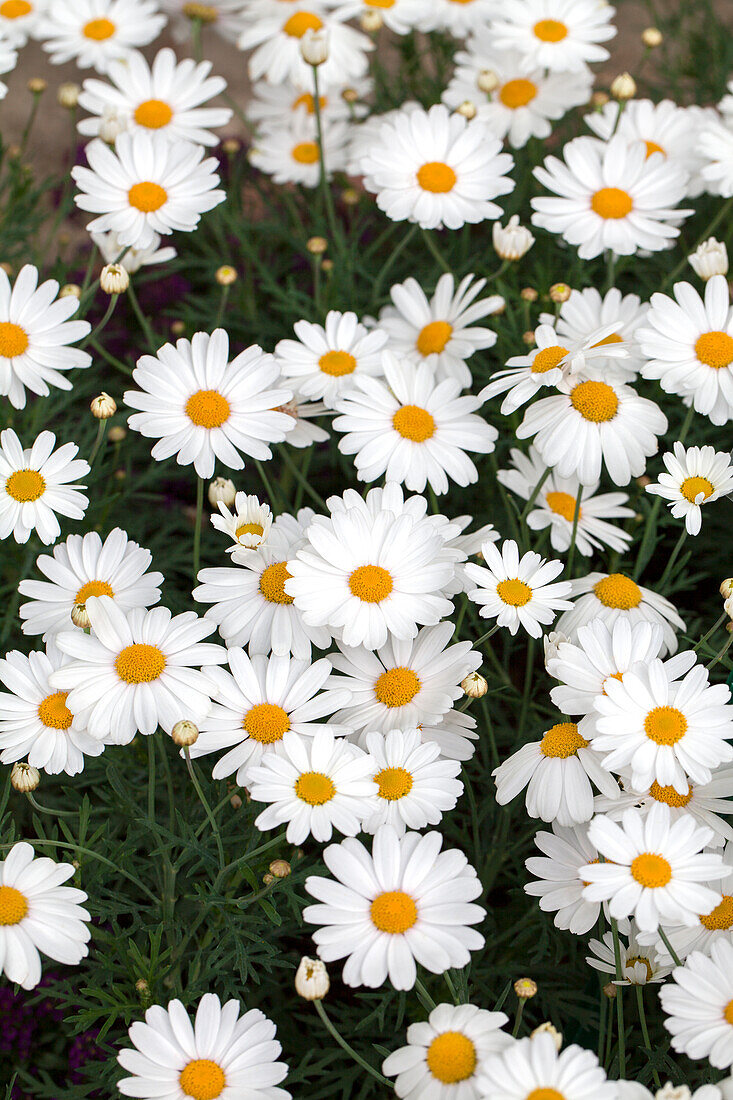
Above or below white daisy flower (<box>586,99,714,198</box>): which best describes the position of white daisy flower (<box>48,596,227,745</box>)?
below

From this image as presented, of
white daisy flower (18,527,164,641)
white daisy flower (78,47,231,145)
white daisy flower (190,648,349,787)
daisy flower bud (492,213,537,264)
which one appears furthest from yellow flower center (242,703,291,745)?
white daisy flower (78,47,231,145)

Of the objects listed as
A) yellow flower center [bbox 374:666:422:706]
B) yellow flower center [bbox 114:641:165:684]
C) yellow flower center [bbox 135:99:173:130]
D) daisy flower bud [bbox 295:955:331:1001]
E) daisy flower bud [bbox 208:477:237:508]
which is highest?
yellow flower center [bbox 135:99:173:130]

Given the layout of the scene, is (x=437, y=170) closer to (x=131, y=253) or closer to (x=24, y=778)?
(x=131, y=253)

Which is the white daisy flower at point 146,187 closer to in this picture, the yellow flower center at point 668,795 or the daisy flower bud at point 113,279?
the daisy flower bud at point 113,279

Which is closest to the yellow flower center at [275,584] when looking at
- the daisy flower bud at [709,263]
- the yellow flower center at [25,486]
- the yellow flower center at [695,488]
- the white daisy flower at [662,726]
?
the yellow flower center at [25,486]

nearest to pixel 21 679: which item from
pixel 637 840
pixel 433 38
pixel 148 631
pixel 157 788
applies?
pixel 148 631

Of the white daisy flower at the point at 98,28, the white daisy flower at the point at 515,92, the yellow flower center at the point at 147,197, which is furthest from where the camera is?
the white daisy flower at the point at 98,28

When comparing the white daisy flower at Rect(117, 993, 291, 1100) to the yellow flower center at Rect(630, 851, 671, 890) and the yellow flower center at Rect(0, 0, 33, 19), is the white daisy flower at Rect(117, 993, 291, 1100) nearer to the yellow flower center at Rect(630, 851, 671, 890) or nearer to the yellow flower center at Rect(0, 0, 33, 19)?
the yellow flower center at Rect(630, 851, 671, 890)
